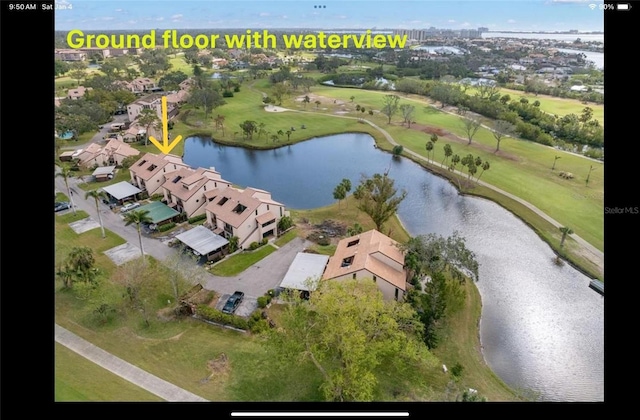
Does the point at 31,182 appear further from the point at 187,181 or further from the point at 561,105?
the point at 561,105

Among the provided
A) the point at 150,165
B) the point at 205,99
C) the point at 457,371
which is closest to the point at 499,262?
the point at 457,371

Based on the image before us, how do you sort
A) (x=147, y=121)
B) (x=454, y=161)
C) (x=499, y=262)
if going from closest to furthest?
(x=499, y=262), (x=454, y=161), (x=147, y=121)

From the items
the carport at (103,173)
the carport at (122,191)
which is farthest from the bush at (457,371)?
the carport at (103,173)

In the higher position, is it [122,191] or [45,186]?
[45,186]

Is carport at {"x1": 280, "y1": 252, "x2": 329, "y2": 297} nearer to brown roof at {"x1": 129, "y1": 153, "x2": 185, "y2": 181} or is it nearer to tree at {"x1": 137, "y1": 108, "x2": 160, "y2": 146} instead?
brown roof at {"x1": 129, "y1": 153, "x2": 185, "y2": 181}

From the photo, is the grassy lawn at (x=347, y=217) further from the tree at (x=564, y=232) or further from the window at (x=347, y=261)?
the tree at (x=564, y=232)
